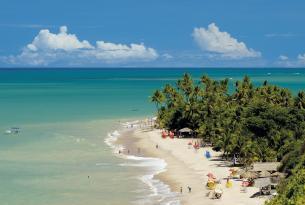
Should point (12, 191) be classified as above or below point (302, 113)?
below

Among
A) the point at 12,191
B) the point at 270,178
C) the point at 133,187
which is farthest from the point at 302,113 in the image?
the point at 12,191

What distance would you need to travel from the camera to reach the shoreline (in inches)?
1876

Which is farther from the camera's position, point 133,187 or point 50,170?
point 50,170

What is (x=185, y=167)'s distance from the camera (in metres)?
62.9

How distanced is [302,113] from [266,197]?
19876 mm

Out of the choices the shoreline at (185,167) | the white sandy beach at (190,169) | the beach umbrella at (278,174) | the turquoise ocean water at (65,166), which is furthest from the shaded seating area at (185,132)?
the beach umbrella at (278,174)

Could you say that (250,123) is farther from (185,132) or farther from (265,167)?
(185,132)

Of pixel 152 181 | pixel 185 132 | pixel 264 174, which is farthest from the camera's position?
pixel 185 132

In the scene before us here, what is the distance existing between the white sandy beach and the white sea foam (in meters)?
0.79

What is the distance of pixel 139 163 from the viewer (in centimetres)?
6538

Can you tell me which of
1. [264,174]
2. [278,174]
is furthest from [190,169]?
[278,174]

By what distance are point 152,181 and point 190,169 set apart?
744cm

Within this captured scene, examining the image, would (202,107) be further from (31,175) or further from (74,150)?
(31,175)

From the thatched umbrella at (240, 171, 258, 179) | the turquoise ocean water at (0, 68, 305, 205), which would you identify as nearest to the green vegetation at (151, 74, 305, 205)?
the thatched umbrella at (240, 171, 258, 179)
